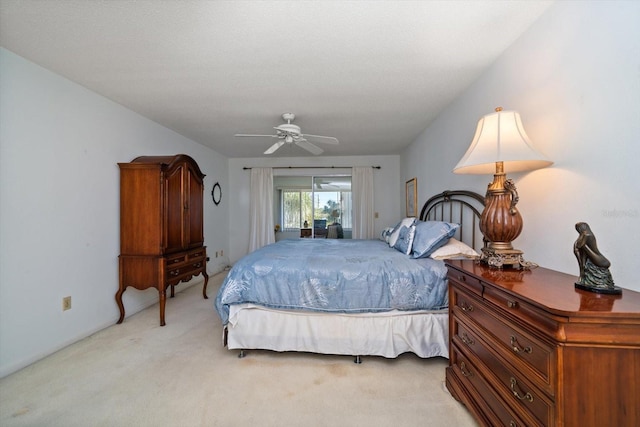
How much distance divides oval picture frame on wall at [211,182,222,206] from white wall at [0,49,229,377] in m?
2.03

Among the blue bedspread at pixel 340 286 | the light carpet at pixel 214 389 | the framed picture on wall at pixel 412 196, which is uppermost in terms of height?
the framed picture on wall at pixel 412 196

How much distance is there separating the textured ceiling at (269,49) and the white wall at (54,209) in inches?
9.6

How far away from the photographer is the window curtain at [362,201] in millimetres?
5594

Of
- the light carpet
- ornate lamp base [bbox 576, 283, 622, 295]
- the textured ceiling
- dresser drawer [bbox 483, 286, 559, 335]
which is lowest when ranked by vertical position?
the light carpet

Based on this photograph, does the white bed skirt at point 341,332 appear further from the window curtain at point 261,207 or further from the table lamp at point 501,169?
the window curtain at point 261,207

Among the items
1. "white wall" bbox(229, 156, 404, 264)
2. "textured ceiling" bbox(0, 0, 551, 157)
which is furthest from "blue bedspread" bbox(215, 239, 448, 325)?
"white wall" bbox(229, 156, 404, 264)

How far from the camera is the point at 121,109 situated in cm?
301

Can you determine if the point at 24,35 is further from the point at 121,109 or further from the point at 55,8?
the point at 121,109

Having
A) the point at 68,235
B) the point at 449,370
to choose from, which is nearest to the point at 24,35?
the point at 68,235

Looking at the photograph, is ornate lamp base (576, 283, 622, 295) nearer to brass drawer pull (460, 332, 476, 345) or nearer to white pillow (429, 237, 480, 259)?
brass drawer pull (460, 332, 476, 345)

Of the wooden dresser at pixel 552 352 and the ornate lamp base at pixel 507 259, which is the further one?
the ornate lamp base at pixel 507 259

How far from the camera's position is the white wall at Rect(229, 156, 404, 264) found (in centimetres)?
566

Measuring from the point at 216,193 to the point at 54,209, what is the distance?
3.02 m

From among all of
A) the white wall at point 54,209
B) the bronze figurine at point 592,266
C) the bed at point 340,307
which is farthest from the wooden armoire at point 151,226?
the bronze figurine at point 592,266
